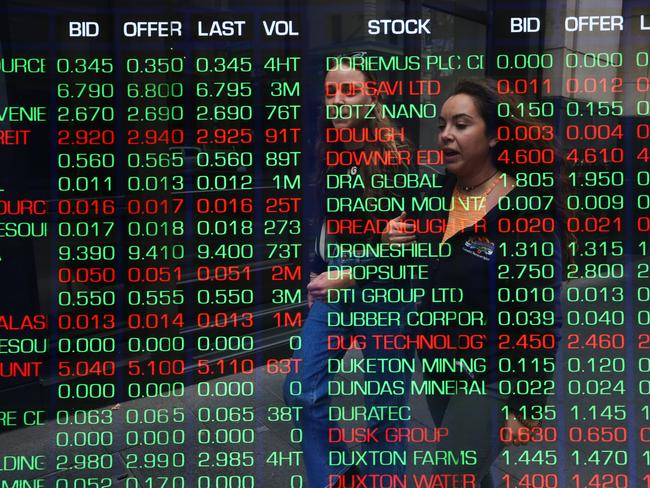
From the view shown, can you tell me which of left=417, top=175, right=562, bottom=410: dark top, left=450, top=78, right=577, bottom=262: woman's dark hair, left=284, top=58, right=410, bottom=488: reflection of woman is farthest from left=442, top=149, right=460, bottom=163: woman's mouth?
left=284, top=58, right=410, bottom=488: reflection of woman

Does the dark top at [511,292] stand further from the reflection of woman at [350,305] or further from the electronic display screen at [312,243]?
the reflection of woman at [350,305]

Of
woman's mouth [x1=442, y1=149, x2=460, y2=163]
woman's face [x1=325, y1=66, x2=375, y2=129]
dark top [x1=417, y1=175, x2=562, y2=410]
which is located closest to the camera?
dark top [x1=417, y1=175, x2=562, y2=410]

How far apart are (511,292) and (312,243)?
76.7 inches

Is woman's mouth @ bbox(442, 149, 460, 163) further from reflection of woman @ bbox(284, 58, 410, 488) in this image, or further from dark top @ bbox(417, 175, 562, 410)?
reflection of woman @ bbox(284, 58, 410, 488)

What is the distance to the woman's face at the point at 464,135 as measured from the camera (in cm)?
204

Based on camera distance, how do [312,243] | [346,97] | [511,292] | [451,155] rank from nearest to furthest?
[511,292] → [451,155] → [346,97] → [312,243]

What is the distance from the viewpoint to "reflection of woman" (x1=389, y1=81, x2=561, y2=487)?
197cm

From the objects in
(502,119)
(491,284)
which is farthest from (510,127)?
(491,284)

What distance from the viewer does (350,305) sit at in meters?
2.50

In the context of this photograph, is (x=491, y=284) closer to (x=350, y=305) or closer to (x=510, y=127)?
(x=510, y=127)

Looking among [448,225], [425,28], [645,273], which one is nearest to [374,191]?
[448,225]

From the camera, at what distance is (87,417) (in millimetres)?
3852

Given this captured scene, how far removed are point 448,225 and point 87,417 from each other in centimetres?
291

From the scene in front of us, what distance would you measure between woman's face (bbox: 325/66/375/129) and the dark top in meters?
0.70
